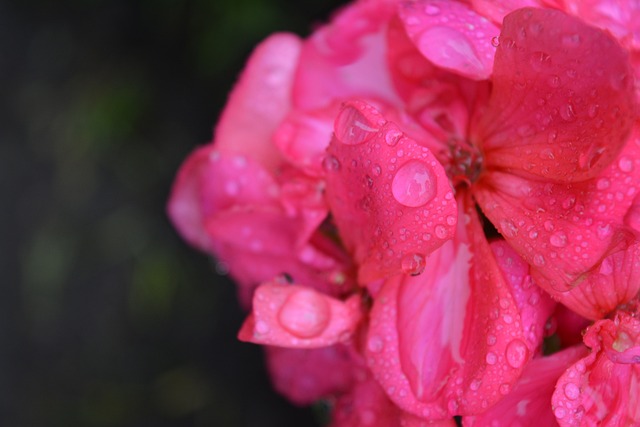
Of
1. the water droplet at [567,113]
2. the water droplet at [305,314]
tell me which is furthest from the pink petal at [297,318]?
the water droplet at [567,113]

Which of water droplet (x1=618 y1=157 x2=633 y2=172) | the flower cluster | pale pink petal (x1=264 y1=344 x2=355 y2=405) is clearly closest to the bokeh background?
pale pink petal (x1=264 y1=344 x2=355 y2=405)

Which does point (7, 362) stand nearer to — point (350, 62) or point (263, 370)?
point (263, 370)

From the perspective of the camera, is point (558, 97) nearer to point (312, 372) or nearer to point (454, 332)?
point (454, 332)

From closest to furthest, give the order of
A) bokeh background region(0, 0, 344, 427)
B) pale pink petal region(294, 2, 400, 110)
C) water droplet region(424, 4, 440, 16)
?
1. water droplet region(424, 4, 440, 16)
2. pale pink petal region(294, 2, 400, 110)
3. bokeh background region(0, 0, 344, 427)

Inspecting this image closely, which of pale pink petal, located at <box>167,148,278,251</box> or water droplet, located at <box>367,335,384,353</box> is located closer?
water droplet, located at <box>367,335,384,353</box>

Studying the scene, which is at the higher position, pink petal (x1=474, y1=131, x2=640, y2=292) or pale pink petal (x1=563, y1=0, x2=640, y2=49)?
pale pink petal (x1=563, y1=0, x2=640, y2=49)

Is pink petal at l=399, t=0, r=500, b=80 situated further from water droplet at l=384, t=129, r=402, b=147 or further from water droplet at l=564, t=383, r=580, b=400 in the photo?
water droplet at l=564, t=383, r=580, b=400

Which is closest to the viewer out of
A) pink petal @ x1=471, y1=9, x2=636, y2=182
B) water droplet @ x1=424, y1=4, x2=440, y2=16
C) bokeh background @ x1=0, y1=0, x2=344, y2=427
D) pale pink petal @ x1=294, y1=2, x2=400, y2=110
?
pink petal @ x1=471, y1=9, x2=636, y2=182

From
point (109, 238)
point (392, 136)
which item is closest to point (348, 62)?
point (392, 136)

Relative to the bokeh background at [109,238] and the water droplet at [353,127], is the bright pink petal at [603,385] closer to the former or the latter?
the water droplet at [353,127]
